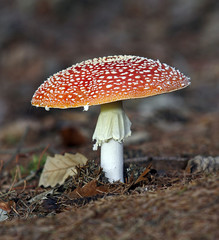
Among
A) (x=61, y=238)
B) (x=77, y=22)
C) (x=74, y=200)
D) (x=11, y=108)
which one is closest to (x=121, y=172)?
(x=74, y=200)

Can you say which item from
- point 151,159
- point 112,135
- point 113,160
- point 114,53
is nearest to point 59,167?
point 113,160

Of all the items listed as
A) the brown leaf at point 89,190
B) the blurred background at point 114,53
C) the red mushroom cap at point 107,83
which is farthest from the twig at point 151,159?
the red mushroom cap at point 107,83

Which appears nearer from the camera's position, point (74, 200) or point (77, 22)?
point (74, 200)

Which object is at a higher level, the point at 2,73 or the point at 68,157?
the point at 2,73

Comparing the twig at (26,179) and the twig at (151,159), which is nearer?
the twig at (26,179)

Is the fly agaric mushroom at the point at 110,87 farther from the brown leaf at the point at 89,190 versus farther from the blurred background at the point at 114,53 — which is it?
the blurred background at the point at 114,53

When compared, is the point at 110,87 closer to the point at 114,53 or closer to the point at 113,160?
the point at 113,160

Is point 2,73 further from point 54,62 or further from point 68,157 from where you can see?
point 68,157
